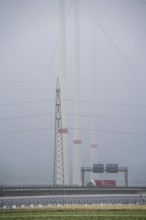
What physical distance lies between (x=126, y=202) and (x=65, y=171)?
11664 millimetres

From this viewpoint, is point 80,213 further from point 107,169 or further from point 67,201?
point 107,169

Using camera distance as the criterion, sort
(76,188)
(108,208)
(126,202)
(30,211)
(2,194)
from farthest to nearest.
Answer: (76,188)
(2,194)
(126,202)
(108,208)
(30,211)

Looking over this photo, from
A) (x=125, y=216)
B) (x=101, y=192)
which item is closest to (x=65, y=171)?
(x=101, y=192)

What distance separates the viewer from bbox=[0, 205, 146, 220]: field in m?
24.0

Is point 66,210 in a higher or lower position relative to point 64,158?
lower

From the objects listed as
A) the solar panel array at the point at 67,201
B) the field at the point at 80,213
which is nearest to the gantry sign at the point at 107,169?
the solar panel array at the point at 67,201

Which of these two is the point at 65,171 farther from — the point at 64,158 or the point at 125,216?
the point at 125,216

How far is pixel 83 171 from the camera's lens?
51.2m

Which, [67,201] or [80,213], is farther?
[67,201]

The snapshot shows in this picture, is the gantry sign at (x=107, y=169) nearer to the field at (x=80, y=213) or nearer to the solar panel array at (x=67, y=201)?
the solar panel array at (x=67, y=201)

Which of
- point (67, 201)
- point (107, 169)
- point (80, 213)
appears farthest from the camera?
point (107, 169)

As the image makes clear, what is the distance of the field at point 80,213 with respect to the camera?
78.8ft

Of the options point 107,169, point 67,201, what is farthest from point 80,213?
point 107,169

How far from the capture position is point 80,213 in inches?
1057
